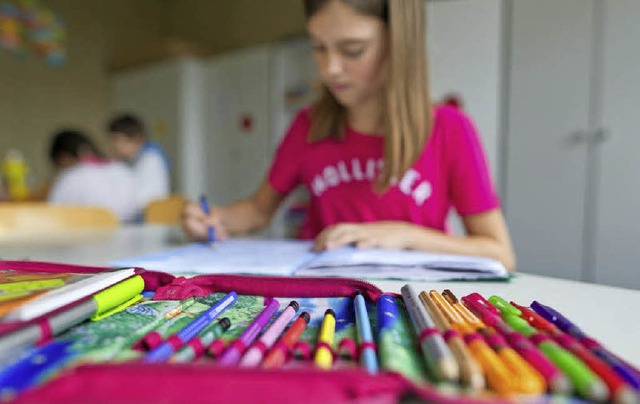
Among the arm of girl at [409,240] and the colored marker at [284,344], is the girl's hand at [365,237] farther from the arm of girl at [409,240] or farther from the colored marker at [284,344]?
the colored marker at [284,344]

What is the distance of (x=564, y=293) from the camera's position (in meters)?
0.45

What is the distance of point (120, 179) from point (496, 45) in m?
1.60

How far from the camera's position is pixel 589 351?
0.24 m

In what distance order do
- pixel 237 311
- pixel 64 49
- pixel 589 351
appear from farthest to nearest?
pixel 64 49 → pixel 237 311 → pixel 589 351

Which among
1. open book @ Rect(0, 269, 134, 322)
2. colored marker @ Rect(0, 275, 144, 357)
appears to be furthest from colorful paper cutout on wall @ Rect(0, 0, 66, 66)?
colored marker @ Rect(0, 275, 144, 357)

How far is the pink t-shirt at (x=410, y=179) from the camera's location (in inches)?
31.4

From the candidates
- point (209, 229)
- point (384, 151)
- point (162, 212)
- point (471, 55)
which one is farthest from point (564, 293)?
point (162, 212)

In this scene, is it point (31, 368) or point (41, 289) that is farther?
point (41, 289)

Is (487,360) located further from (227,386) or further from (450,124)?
(450,124)

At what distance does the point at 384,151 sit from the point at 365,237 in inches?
9.1

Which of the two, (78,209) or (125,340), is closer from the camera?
(125,340)

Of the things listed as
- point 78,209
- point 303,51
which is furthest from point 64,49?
point 78,209

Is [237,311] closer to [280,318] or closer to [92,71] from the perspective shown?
[280,318]

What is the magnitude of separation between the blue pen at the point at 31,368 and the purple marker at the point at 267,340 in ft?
0.29
